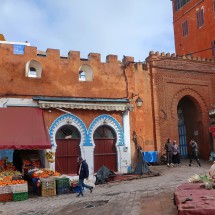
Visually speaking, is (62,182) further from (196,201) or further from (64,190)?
(196,201)

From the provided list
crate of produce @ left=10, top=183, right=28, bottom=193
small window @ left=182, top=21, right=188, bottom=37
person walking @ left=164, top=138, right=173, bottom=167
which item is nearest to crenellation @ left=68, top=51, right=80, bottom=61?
person walking @ left=164, top=138, right=173, bottom=167

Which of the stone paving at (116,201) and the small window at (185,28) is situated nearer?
the stone paving at (116,201)

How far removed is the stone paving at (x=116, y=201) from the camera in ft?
29.5

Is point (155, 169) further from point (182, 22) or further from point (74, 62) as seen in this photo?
point (182, 22)

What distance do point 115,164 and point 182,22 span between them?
1788 centimetres

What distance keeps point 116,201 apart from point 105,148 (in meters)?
7.25

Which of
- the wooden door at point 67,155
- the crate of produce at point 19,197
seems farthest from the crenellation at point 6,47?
the crate of produce at point 19,197

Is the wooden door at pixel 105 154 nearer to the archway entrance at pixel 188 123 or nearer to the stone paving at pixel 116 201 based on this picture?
the stone paving at pixel 116 201

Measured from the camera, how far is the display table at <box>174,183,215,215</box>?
609cm

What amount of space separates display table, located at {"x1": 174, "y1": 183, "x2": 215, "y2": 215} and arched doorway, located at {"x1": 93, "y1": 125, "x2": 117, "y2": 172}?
9.28 m

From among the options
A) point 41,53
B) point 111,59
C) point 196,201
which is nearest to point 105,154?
point 111,59

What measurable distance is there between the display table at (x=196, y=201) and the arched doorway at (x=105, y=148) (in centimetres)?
928

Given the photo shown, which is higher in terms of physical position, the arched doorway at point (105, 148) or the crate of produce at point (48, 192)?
the arched doorway at point (105, 148)

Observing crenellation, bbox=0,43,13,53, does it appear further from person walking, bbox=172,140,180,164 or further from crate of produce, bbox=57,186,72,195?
person walking, bbox=172,140,180,164
